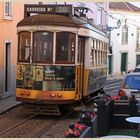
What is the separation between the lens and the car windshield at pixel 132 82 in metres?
15.1

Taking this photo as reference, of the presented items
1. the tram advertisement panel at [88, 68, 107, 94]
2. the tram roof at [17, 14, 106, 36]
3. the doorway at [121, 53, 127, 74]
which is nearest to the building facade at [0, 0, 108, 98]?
the tram advertisement panel at [88, 68, 107, 94]

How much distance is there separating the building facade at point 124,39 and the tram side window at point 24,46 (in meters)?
34.3

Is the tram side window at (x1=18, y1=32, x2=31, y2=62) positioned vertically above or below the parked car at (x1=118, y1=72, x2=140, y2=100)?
above

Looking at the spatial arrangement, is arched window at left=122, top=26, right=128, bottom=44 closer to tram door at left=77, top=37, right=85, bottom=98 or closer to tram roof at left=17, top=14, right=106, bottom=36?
tram door at left=77, top=37, right=85, bottom=98

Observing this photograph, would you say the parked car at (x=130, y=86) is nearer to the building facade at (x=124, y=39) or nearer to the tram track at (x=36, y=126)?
the tram track at (x=36, y=126)

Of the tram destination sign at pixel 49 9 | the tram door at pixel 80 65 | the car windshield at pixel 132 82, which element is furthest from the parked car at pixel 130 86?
the tram destination sign at pixel 49 9

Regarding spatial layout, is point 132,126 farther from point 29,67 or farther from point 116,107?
point 29,67

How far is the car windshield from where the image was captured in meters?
15.1

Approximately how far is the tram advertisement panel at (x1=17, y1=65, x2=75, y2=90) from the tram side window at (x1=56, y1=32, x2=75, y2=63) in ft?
0.94

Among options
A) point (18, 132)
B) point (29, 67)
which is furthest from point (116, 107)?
point (29, 67)

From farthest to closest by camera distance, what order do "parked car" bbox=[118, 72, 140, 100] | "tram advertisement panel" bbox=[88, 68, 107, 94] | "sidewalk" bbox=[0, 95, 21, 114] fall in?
"sidewalk" bbox=[0, 95, 21, 114] < "tram advertisement panel" bbox=[88, 68, 107, 94] < "parked car" bbox=[118, 72, 140, 100]

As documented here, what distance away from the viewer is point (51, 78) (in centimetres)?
1503

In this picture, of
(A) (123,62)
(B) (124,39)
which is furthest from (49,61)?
(B) (124,39)

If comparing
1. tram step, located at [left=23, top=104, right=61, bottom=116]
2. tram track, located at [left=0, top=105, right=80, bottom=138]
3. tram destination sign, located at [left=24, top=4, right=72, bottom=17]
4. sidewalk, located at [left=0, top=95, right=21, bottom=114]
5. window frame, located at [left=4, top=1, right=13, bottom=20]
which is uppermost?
window frame, located at [left=4, top=1, right=13, bottom=20]
